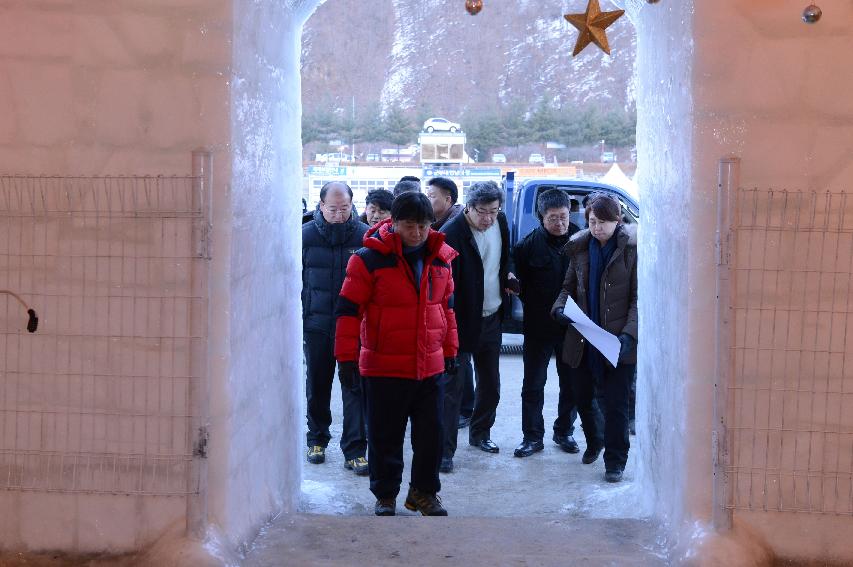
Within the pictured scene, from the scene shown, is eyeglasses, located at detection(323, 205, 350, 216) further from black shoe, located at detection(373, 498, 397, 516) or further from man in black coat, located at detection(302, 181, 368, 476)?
black shoe, located at detection(373, 498, 397, 516)

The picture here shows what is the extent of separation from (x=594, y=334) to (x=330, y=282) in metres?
1.50

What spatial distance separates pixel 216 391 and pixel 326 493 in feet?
5.45

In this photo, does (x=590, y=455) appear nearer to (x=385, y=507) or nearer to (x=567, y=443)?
(x=567, y=443)

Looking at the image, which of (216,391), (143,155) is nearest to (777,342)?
(216,391)

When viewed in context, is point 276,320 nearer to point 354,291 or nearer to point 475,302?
point 354,291

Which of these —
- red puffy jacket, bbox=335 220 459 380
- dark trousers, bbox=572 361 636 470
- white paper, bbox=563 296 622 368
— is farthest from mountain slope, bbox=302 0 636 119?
red puffy jacket, bbox=335 220 459 380

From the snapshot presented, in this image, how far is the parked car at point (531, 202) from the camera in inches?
368

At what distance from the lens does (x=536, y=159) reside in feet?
89.6

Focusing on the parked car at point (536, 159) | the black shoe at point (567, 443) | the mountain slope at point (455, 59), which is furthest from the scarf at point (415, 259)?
the mountain slope at point (455, 59)

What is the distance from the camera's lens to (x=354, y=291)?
4309 mm

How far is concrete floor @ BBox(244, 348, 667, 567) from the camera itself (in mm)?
3693

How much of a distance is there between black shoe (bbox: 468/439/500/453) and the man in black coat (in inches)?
30.8

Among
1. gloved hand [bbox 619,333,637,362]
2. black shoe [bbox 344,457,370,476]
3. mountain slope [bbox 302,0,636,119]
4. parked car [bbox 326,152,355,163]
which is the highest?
mountain slope [bbox 302,0,636,119]

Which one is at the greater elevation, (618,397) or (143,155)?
(143,155)
